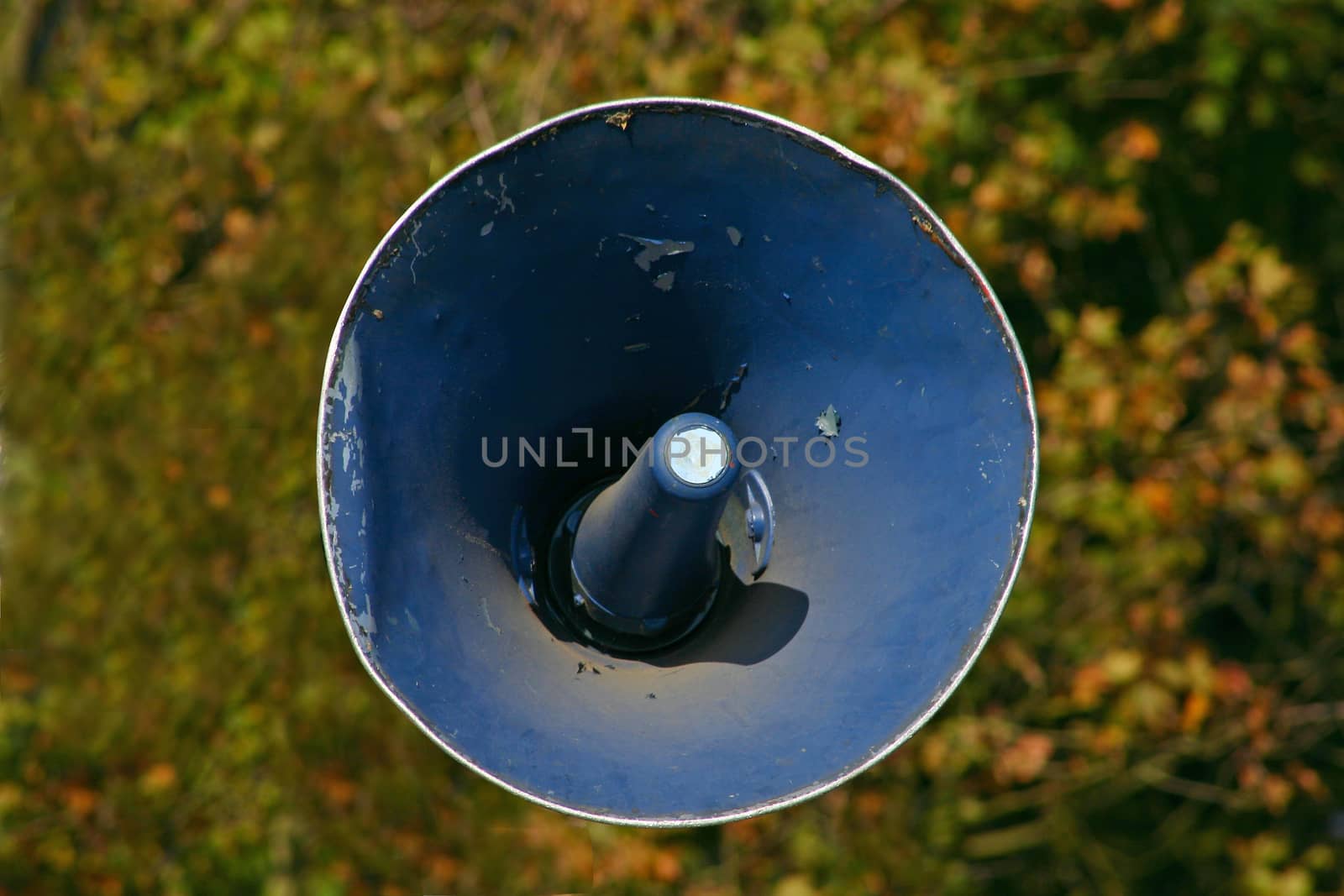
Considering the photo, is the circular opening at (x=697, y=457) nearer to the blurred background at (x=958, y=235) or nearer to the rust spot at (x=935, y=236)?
the rust spot at (x=935, y=236)

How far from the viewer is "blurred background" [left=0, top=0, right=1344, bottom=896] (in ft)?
9.77

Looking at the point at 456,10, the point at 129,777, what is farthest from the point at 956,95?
the point at 129,777

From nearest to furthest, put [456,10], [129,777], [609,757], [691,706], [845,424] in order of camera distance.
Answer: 1. [609,757]
2. [691,706]
3. [845,424]
4. [129,777]
5. [456,10]

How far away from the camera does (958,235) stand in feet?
9.87

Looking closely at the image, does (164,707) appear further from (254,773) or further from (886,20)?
(886,20)

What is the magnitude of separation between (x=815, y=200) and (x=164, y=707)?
2390mm

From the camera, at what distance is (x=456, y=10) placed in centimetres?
322

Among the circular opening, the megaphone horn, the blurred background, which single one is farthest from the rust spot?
the blurred background

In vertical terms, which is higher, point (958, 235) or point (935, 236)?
point (958, 235)

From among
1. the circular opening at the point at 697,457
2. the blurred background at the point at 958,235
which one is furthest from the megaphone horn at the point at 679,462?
the blurred background at the point at 958,235

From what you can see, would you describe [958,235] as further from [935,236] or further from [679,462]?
[679,462]

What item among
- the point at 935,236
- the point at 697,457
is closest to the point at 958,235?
the point at 935,236

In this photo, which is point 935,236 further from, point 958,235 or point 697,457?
point 958,235

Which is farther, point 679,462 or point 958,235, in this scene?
point 958,235
